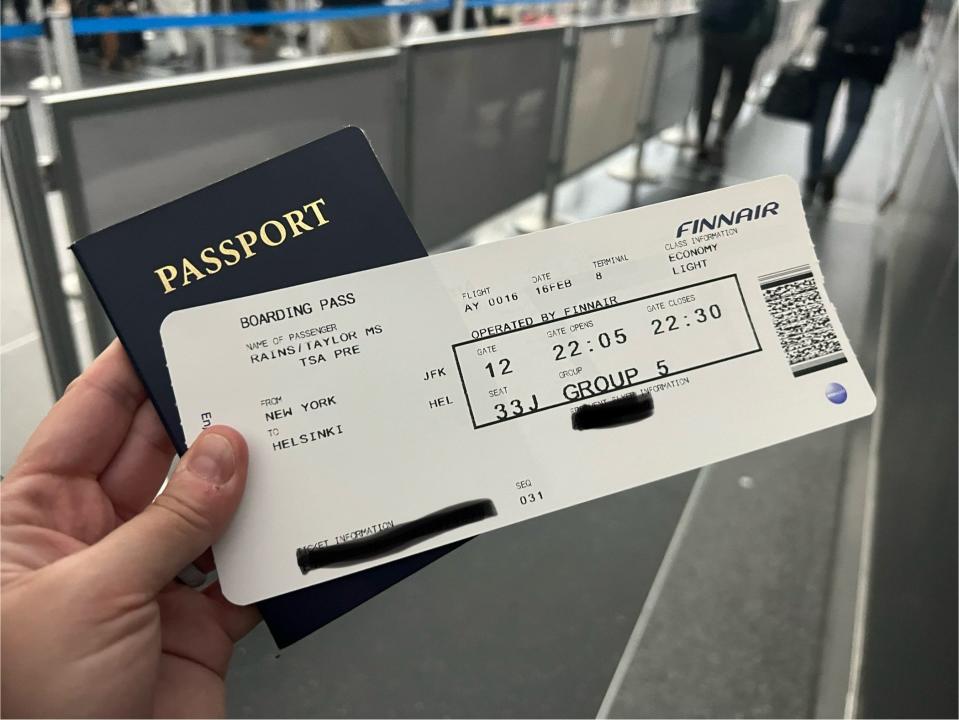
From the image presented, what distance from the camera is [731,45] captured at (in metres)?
3.20

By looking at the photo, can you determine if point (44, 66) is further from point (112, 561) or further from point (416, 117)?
point (112, 561)

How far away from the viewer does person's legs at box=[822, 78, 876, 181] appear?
2.93 m

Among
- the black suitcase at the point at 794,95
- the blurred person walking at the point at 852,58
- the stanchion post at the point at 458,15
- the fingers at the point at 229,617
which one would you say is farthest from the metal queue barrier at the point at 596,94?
the fingers at the point at 229,617

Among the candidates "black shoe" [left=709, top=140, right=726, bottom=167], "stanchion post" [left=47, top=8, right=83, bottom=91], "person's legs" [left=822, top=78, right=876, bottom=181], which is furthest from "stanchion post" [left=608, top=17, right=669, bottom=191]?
"stanchion post" [left=47, top=8, right=83, bottom=91]

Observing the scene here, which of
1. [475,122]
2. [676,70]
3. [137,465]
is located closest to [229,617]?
[137,465]

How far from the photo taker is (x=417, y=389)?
1.85 ft

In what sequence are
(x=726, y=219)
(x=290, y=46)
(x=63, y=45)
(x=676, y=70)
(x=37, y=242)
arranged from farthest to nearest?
1. (x=290, y=46)
2. (x=676, y=70)
3. (x=63, y=45)
4. (x=37, y=242)
5. (x=726, y=219)

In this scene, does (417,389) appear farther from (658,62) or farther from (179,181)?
(658,62)

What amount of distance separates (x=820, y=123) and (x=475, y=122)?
5.75 ft

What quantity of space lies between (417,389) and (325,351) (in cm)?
8

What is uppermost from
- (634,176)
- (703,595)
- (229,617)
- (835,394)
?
(835,394)

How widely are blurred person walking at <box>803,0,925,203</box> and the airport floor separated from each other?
128 centimetres

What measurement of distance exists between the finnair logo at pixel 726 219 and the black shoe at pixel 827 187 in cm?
294

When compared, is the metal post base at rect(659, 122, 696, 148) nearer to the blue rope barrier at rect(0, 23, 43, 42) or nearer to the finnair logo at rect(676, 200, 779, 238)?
the blue rope barrier at rect(0, 23, 43, 42)
